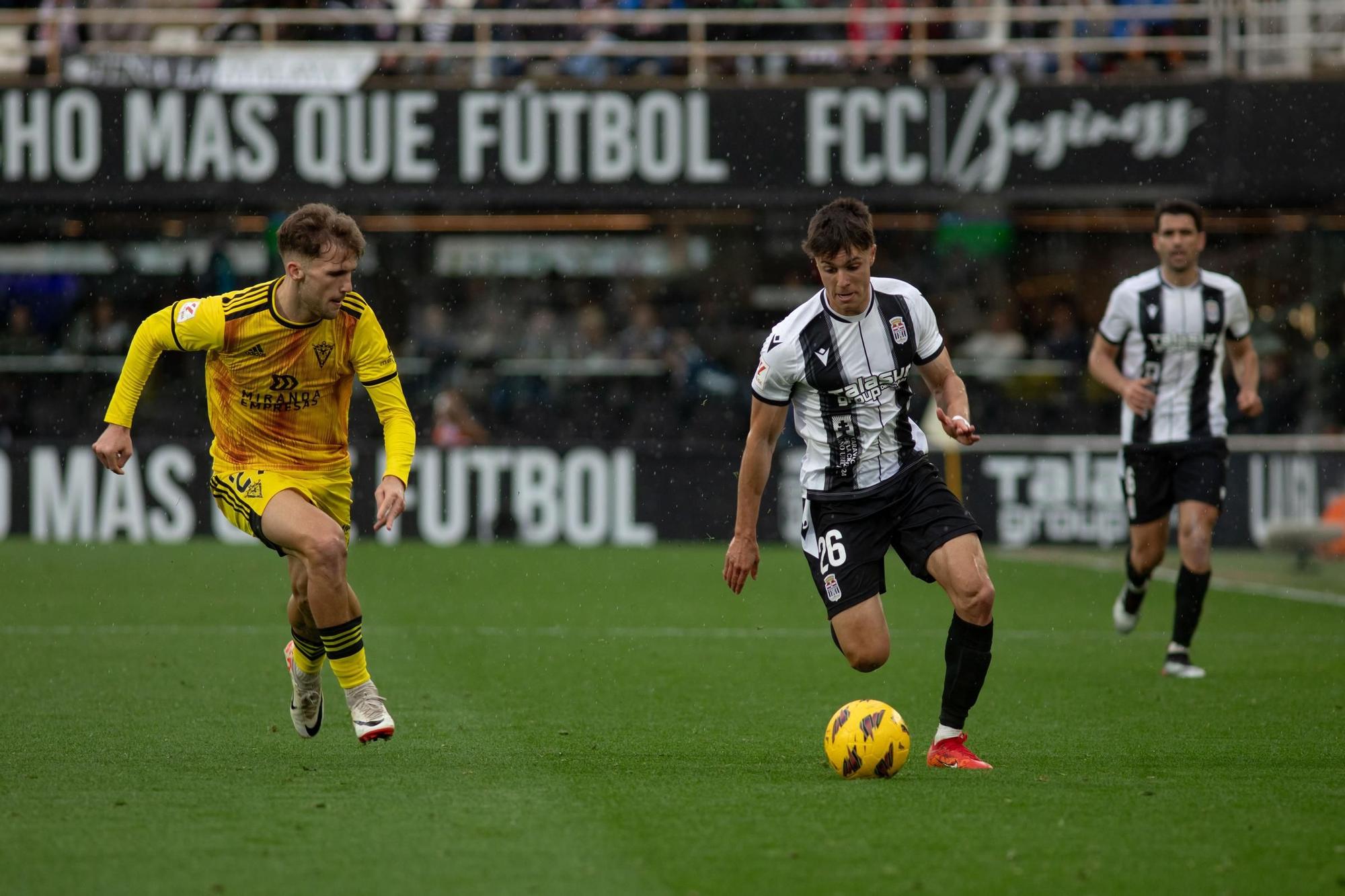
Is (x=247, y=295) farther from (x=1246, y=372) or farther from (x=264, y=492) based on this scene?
(x=1246, y=372)

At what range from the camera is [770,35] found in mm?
19547

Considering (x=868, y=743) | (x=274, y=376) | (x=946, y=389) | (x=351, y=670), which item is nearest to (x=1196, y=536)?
(x=946, y=389)

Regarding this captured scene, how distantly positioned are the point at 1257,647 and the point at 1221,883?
6088 millimetres

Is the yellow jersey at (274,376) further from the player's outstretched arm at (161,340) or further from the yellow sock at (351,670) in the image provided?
the yellow sock at (351,670)

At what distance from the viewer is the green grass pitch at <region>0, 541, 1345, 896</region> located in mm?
4480

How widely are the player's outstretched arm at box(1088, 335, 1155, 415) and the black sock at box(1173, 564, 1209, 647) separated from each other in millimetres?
887

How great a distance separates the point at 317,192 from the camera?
18281 mm

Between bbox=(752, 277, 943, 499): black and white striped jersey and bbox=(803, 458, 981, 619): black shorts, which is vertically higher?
bbox=(752, 277, 943, 499): black and white striped jersey

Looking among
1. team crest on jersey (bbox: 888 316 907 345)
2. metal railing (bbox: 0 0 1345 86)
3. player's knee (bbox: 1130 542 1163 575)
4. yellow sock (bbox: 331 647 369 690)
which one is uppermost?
metal railing (bbox: 0 0 1345 86)

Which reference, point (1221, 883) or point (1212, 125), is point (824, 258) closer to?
point (1221, 883)

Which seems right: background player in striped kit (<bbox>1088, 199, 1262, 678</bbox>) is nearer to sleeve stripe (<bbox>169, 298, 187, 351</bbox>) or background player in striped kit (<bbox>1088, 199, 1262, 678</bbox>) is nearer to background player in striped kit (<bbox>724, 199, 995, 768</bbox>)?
background player in striped kit (<bbox>724, 199, 995, 768</bbox>)

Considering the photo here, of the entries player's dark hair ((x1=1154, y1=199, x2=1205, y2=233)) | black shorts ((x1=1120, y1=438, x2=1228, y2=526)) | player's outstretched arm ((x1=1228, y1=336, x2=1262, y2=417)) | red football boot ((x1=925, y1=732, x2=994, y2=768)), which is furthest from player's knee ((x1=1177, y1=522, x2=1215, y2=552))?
red football boot ((x1=925, y1=732, x2=994, y2=768))

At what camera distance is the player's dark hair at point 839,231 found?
6.02m

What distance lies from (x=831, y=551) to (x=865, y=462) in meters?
0.35
